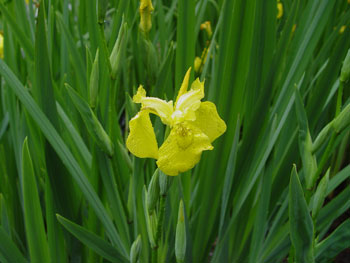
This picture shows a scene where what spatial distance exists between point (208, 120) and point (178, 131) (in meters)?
0.07

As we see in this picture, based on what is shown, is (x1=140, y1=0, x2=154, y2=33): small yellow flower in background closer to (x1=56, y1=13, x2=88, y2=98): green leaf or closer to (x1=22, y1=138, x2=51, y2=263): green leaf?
(x1=56, y1=13, x2=88, y2=98): green leaf

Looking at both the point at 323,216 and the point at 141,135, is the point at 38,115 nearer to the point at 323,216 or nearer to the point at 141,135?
the point at 141,135

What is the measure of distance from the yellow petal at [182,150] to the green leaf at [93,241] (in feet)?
0.96

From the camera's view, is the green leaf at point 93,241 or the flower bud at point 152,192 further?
the green leaf at point 93,241

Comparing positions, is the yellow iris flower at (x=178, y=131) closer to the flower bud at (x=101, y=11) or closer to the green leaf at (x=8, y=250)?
the flower bud at (x=101, y=11)

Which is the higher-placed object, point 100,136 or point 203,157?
point 100,136

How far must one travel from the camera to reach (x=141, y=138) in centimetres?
51

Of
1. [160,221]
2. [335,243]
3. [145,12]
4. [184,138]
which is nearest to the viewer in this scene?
[184,138]

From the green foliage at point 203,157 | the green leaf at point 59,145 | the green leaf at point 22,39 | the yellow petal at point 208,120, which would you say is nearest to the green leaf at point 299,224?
the green foliage at point 203,157

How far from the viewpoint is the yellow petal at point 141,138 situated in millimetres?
498

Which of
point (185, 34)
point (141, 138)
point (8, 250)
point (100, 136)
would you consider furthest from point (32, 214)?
point (185, 34)

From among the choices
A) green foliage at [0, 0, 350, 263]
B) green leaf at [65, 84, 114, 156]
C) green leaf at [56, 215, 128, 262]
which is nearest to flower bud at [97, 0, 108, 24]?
green foliage at [0, 0, 350, 263]

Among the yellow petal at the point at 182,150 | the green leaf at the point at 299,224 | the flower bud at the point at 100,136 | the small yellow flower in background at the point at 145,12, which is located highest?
the small yellow flower in background at the point at 145,12

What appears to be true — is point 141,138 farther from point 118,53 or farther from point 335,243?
point 335,243
